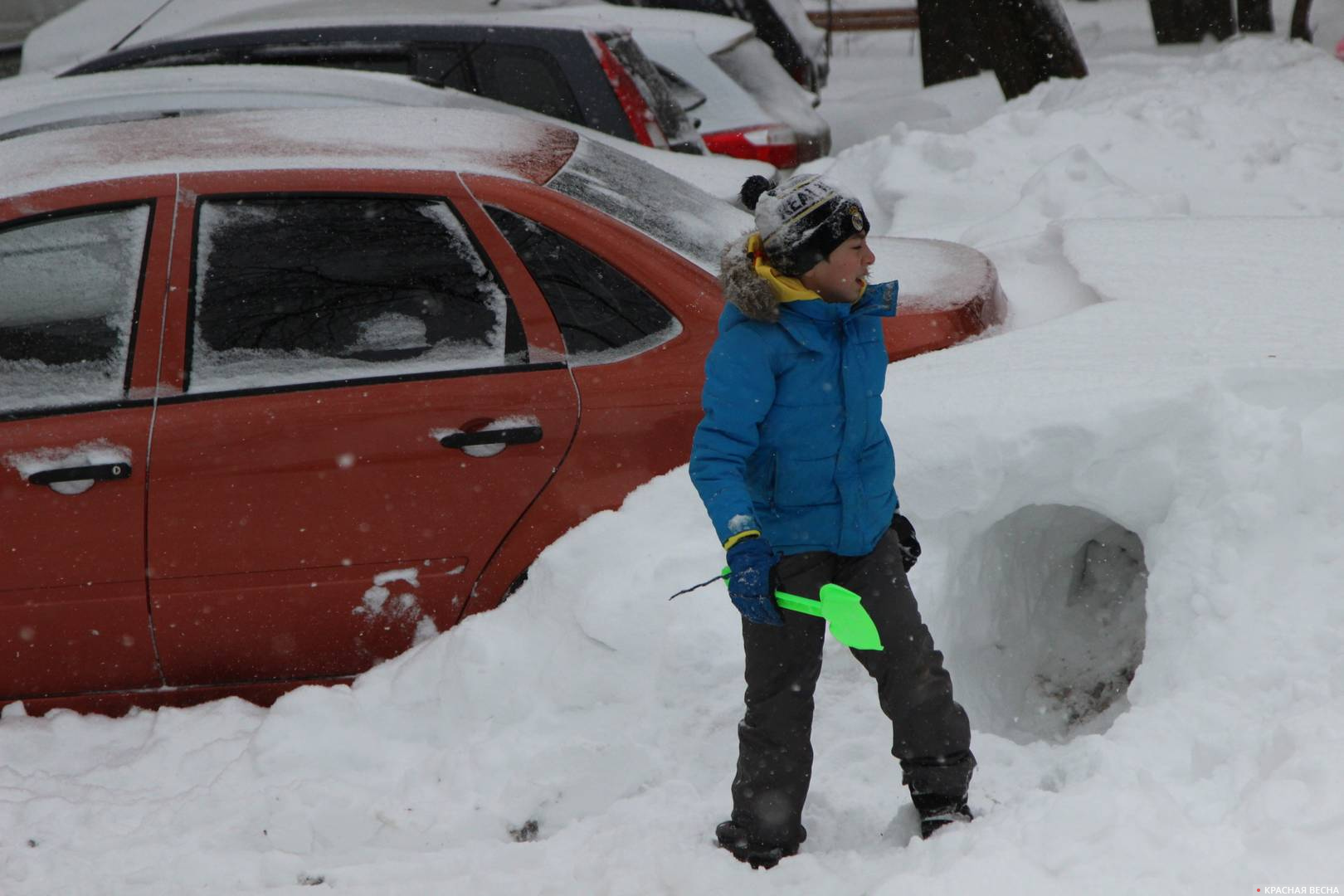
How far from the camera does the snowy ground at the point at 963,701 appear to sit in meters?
2.64

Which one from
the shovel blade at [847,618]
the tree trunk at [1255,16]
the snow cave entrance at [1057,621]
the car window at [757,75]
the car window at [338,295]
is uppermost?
the car window at [338,295]

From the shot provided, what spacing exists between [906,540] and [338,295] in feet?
5.19

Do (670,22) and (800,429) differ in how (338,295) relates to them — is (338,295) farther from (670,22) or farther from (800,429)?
(670,22)

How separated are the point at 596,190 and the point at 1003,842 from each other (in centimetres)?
211

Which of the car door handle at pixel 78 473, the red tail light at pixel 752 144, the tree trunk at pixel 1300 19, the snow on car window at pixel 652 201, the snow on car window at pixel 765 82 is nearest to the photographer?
the car door handle at pixel 78 473

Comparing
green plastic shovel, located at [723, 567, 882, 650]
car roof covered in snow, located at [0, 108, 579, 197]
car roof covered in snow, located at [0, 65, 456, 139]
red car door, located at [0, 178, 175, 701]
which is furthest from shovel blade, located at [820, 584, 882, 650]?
car roof covered in snow, located at [0, 65, 456, 139]

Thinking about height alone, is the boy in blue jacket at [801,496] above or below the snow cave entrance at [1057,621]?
above

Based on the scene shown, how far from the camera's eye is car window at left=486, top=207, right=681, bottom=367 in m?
3.48

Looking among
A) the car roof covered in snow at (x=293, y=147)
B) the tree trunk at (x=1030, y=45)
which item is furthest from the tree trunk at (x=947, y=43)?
the car roof covered in snow at (x=293, y=147)

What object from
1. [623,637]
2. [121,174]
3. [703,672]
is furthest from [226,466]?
[703,672]

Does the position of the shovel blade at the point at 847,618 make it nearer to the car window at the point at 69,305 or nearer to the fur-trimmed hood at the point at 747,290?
the fur-trimmed hood at the point at 747,290

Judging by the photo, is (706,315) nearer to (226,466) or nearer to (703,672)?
(703,672)

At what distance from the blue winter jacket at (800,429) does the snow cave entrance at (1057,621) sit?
108 centimetres

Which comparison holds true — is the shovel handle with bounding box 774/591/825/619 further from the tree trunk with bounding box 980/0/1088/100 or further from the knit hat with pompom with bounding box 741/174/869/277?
the tree trunk with bounding box 980/0/1088/100
